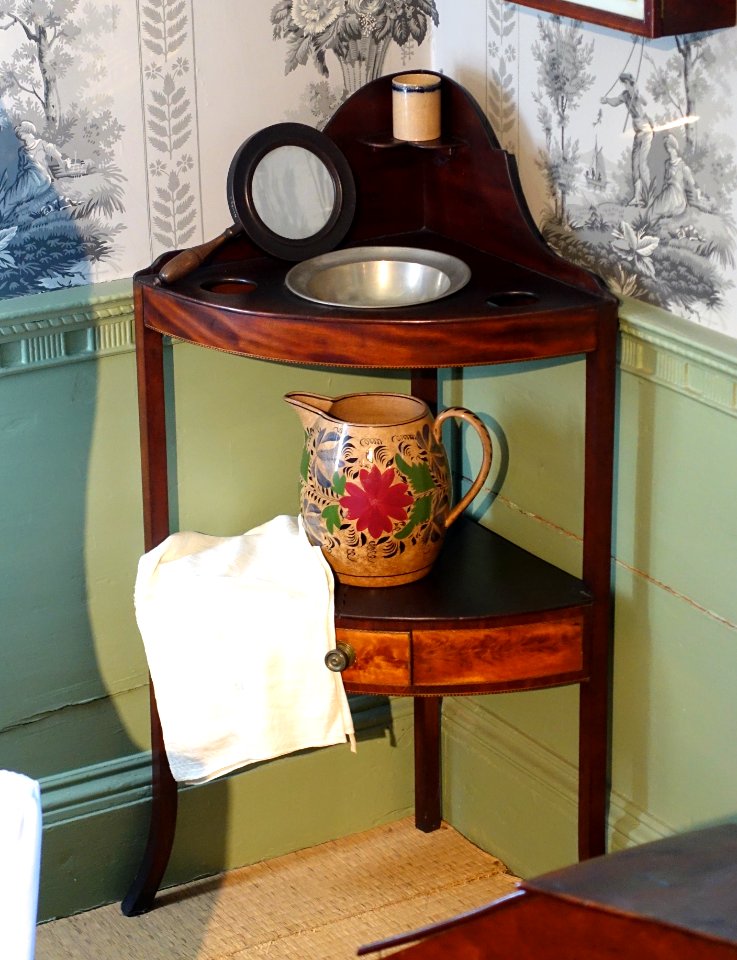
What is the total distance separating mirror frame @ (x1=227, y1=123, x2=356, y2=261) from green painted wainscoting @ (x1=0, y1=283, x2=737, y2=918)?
24 centimetres

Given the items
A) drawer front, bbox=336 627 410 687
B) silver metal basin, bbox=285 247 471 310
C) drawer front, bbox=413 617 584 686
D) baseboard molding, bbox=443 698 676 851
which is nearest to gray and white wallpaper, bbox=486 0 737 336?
silver metal basin, bbox=285 247 471 310

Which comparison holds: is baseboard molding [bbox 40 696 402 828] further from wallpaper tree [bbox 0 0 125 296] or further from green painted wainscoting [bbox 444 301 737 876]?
wallpaper tree [bbox 0 0 125 296]

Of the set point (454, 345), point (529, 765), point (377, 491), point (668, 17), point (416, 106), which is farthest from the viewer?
point (529, 765)

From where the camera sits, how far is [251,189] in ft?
5.91

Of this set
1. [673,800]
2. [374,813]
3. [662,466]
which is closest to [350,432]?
[662,466]

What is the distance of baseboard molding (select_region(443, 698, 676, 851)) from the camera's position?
1.94m

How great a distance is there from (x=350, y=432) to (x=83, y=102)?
581 millimetres

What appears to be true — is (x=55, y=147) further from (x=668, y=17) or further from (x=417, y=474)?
(x=668, y=17)

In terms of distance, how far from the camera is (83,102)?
5.90 feet

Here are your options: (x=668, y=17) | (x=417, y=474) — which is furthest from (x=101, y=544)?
(x=668, y=17)

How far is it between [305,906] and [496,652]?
664 millimetres

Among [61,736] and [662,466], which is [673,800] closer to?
[662,466]

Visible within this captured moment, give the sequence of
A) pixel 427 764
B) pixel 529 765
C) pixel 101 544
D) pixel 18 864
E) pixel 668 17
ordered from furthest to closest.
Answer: pixel 427 764 → pixel 529 765 → pixel 101 544 → pixel 668 17 → pixel 18 864

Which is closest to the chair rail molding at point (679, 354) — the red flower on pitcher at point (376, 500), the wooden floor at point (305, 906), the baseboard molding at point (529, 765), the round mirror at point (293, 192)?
the red flower on pitcher at point (376, 500)
